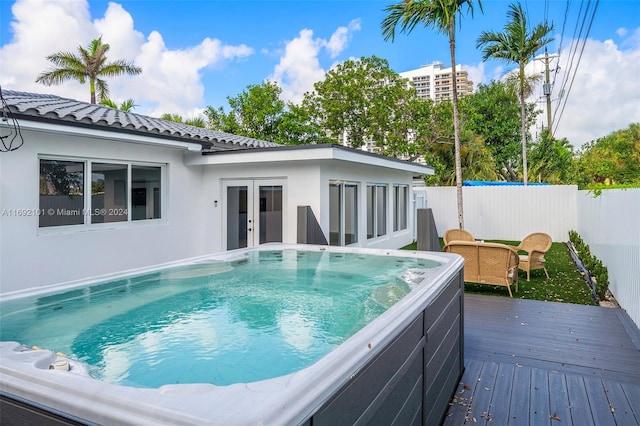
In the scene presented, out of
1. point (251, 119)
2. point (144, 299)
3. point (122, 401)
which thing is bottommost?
point (144, 299)

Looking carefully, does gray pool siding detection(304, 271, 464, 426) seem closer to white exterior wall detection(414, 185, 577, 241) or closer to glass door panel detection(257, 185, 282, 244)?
glass door panel detection(257, 185, 282, 244)

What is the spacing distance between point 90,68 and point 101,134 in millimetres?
19187

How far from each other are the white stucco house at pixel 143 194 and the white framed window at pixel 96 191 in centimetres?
2

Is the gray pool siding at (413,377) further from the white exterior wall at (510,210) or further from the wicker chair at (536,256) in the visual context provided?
the white exterior wall at (510,210)

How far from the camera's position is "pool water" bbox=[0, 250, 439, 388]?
89.1 inches

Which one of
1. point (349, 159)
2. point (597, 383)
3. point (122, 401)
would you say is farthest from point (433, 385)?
point (349, 159)

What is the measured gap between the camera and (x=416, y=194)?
579 inches

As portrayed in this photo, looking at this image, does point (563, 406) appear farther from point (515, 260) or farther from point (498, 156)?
point (498, 156)

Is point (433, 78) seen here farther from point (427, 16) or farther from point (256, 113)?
point (427, 16)

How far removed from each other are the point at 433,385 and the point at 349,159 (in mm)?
5332

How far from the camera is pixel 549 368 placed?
3.90 m

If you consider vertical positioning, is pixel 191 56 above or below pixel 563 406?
above

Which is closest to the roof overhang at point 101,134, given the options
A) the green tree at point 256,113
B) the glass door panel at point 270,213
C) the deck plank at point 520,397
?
the glass door panel at point 270,213

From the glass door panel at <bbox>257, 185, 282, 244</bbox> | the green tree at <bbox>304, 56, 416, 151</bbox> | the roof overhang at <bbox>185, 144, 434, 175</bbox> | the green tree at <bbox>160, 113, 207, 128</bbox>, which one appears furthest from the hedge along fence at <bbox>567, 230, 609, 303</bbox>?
the green tree at <bbox>160, 113, 207, 128</bbox>
